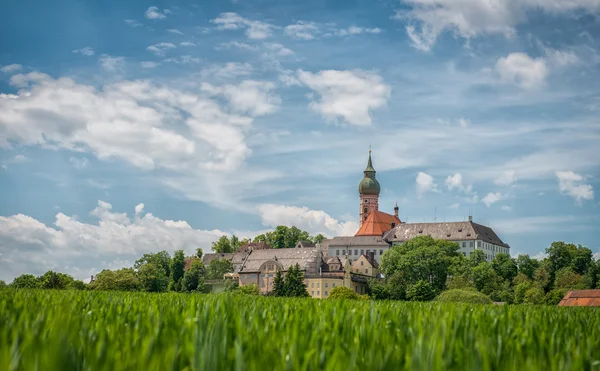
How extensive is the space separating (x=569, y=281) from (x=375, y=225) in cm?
7611

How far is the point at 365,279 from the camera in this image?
14862 cm

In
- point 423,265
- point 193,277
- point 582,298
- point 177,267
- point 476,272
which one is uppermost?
point 177,267

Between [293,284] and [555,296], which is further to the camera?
[293,284]

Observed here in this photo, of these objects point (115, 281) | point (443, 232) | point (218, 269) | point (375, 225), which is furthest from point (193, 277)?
point (443, 232)

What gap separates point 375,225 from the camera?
18638 cm

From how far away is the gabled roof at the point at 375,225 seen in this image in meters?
185

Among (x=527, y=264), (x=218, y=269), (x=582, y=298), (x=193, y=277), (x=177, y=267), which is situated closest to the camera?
(x=582, y=298)

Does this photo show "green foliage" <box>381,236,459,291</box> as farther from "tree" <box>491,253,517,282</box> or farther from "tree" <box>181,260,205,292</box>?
"tree" <box>181,260,205,292</box>

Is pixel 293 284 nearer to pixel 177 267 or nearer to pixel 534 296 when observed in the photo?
pixel 534 296

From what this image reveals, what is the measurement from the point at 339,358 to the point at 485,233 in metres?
181

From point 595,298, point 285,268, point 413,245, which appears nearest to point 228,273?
point 285,268

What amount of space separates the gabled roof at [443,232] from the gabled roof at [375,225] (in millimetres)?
7700

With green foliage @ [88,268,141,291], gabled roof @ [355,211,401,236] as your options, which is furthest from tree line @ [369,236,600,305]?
green foliage @ [88,268,141,291]

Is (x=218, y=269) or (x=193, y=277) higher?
(x=218, y=269)
